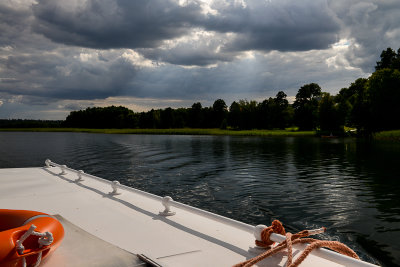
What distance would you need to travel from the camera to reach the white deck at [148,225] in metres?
3.44

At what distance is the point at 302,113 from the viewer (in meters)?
102

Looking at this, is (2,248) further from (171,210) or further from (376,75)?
(376,75)

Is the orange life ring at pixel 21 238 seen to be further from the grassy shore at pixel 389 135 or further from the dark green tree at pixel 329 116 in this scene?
the dark green tree at pixel 329 116

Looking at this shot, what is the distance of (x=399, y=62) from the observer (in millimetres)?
76500

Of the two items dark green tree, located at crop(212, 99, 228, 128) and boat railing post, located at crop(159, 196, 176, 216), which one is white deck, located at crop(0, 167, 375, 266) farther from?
dark green tree, located at crop(212, 99, 228, 128)

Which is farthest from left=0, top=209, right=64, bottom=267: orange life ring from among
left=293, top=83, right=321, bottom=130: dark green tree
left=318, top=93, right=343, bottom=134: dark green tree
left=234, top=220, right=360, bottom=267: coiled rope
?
left=293, top=83, right=321, bottom=130: dark green tree

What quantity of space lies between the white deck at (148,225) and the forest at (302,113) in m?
70.9

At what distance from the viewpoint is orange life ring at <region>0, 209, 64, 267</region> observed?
270cm

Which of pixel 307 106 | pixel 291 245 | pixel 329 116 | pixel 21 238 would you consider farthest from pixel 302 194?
pixel 307 106

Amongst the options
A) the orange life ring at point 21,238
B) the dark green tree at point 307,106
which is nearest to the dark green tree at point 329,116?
the dark green tree at point 307,106

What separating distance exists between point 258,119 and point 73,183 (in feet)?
377

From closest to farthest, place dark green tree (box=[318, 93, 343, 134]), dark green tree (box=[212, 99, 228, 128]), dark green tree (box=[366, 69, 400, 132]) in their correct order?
1. dark green tree (box=[366, 69, 400, 132])
2. dark green tree (box=[318, 93, 343, 134])
3. dark green tree (box=[212, 99, 228, 128])

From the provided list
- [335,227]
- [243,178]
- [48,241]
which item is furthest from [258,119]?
[48,241]

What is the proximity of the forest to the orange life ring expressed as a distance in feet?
241
